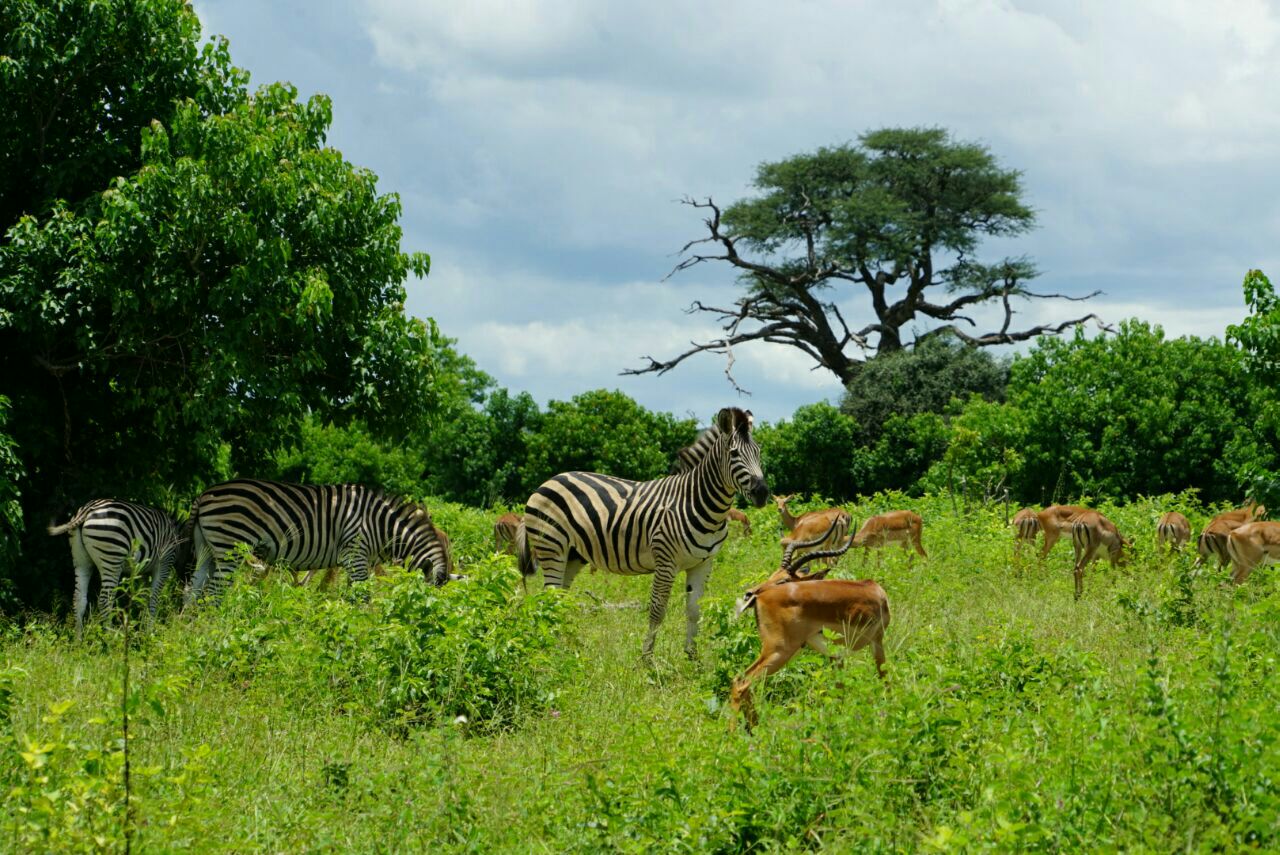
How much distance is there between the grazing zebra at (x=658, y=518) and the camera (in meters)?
10.8

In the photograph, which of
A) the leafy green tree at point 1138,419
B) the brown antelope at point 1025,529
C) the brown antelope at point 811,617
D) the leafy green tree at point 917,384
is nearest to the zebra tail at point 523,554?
the brown antelope at point 811,617

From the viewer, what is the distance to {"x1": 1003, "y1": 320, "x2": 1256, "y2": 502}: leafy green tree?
85.5ft

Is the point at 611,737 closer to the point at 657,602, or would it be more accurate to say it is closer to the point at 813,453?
the point at 657,602

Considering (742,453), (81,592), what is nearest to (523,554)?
(742,453)

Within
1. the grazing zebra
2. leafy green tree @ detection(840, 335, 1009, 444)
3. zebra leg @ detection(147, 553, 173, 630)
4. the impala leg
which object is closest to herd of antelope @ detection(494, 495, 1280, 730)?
the impala leg

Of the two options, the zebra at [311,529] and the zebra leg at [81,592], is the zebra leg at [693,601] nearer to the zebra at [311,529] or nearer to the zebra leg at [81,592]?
the zebra at [311,529]

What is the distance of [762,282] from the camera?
5228 centimetres

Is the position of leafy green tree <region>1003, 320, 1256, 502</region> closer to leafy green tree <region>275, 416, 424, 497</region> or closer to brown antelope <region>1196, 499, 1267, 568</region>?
brown antelope <region>1196, 499, 1267, 568</region>

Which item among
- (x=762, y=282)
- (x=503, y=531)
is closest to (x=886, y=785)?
(x=503, y=531)

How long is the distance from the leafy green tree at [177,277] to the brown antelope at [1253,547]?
9.51 m

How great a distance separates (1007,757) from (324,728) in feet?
15.0

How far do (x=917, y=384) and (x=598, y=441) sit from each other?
43.1 feet

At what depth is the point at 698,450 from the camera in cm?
1146

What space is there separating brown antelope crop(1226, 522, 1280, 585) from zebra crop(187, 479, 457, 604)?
8924 millimetres
